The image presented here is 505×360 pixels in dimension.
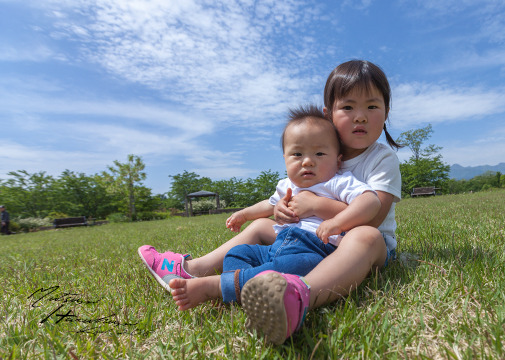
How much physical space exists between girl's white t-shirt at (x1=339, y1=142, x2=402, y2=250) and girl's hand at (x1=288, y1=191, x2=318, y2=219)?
1.19ft

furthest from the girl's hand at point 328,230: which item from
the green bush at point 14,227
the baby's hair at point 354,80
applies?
the green bush at point 14,227

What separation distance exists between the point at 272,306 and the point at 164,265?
1.14 meters

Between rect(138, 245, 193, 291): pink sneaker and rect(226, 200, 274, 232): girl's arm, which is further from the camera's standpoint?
rect(226, 200, 274, 232): girl's arm

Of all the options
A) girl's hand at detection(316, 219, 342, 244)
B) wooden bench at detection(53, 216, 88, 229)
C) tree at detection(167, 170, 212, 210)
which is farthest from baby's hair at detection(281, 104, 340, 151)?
tree at detection(167, 170, 212, 210)

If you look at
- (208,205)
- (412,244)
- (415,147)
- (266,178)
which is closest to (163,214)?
(208,205)

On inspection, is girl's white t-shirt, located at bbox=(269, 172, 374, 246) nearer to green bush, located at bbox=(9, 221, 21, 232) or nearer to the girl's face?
the girl's face

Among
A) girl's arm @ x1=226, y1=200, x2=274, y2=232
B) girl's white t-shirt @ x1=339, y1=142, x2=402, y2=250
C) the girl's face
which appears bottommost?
girl's arm @ x1=226, y1=200, x2=274, y2=232

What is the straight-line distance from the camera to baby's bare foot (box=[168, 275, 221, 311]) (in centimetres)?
147

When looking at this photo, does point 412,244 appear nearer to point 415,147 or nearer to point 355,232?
point 355,232

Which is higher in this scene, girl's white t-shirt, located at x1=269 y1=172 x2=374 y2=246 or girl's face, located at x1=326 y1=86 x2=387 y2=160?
girl's face, located at x1=326 y1=86 x2=387 y2=160

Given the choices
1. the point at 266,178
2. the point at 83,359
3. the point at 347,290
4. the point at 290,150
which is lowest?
the point at 83,359

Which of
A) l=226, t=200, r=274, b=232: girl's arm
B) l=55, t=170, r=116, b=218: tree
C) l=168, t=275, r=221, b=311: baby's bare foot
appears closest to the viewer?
l=168, t=275, r=221, b=311: baby's bare foot

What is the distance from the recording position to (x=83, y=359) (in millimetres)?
1245

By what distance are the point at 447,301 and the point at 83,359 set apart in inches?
62.8
